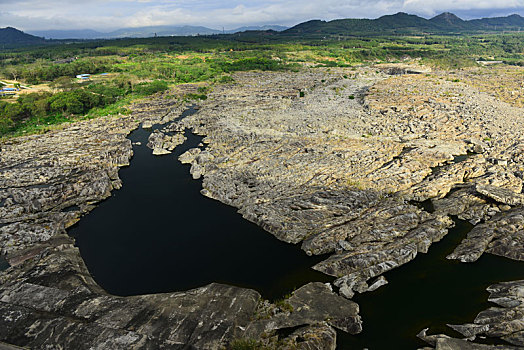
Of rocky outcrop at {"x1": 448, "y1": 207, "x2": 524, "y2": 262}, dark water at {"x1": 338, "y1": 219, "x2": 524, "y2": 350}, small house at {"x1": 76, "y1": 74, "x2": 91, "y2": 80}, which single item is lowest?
dark water at {"x1": 338, "y1": 219, "x2": 524, "y2": 350}

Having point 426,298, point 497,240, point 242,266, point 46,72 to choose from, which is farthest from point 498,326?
point 46,72

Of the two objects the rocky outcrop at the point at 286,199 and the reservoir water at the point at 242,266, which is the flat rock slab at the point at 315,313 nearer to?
the rocky outcrop at the point at 286,199

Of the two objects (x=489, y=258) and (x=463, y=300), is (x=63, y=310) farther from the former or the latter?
(x=489, y=258)

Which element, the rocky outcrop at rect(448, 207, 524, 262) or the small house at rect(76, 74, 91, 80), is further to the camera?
the small house at rect(76, 74, 91, 80)

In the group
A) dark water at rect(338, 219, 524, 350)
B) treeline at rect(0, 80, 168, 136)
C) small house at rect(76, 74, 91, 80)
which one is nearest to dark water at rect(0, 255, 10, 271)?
dark water at rect(338, 219, 524, 350)

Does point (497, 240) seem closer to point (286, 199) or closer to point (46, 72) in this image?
point (286, 199)

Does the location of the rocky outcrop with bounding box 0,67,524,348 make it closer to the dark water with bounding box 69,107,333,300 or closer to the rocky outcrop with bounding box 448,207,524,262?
the rocky outcrop with bounding box 448,207,524,262
